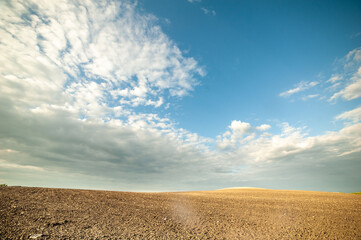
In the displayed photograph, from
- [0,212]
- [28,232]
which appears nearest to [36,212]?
[0,212]

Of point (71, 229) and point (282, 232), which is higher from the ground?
point (71, 229)

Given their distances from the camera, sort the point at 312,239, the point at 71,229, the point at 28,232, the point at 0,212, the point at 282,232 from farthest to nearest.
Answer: the point at 282,232
the point at 312,239
the point at 0,212
the point at 71,229
the point at 28,232

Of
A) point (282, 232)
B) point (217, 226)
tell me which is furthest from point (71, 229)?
point (282, 232)

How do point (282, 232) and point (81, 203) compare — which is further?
Answer: point (81, 203)

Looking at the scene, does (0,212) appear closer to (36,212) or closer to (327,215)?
(36,212)

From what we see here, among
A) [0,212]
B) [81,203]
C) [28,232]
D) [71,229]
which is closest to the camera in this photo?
[28,232]

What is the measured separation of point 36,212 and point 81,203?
97.9 inches

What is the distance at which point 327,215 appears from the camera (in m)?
12.2

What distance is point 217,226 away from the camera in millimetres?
9398

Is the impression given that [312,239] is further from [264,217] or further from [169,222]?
[169,222]

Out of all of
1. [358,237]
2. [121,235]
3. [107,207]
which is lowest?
[358,237]

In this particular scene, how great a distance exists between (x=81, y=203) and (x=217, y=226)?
26.8ft

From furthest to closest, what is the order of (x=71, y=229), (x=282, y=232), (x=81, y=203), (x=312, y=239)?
(x=81, y=203)
(x=282, y=232)
(x=312, y=239)
(x=71, y=229)

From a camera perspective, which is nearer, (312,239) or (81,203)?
(312,239)
